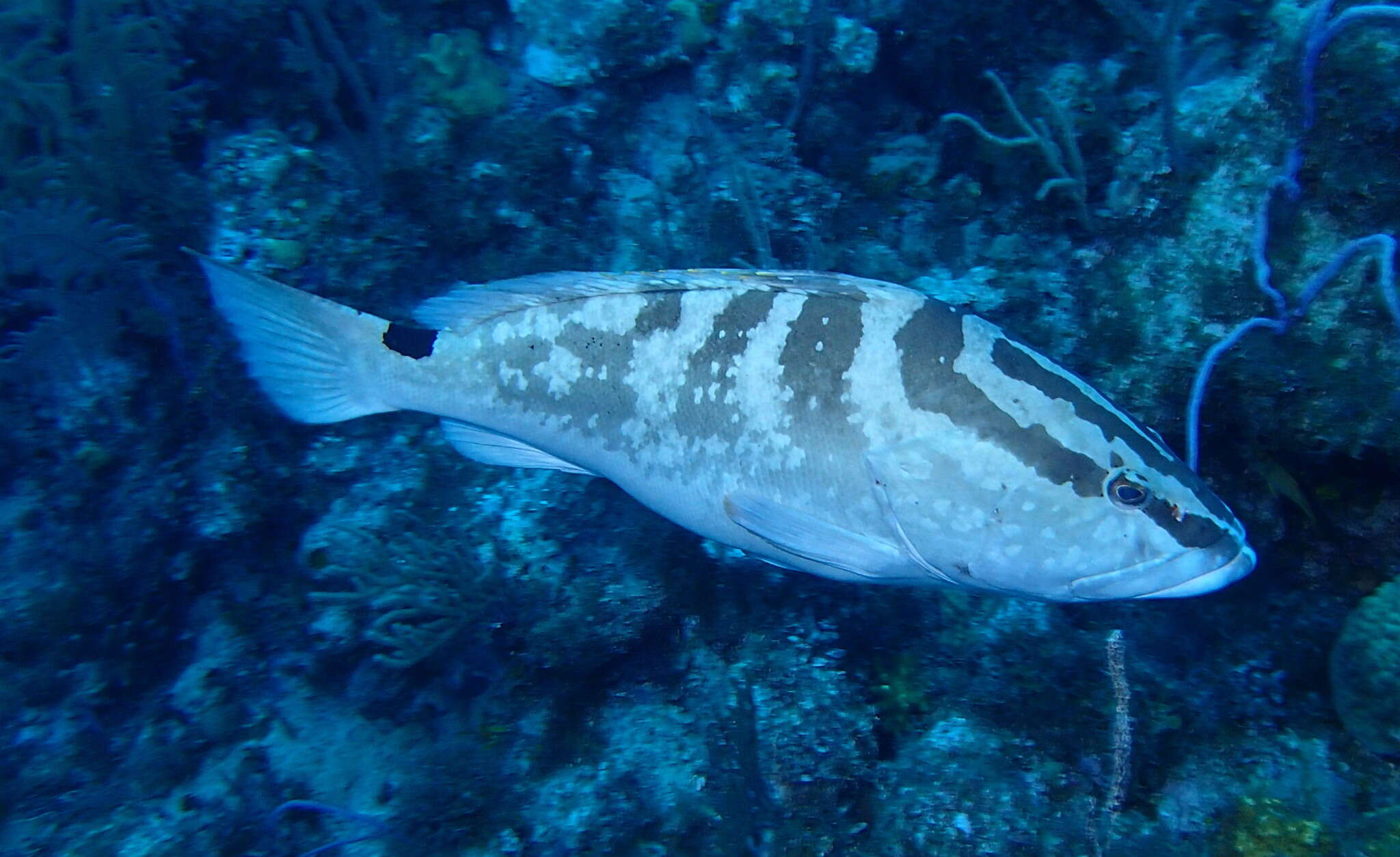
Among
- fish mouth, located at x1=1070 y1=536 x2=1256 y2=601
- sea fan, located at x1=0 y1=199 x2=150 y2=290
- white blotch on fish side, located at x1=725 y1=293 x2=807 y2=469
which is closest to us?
fish mouth, located at x1=1070 y1=536 x2=1256 y2=601

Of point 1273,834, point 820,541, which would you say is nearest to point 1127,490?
point 820,541

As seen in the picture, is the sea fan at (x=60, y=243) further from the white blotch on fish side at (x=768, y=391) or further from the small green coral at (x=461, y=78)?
the white blotch on fish side at (x=768, y=391)

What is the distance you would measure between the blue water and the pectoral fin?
1.91 feet

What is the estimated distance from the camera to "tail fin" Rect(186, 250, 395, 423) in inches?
114

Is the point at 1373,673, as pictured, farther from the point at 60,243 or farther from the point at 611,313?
the point at 60,243

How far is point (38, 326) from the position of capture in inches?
142

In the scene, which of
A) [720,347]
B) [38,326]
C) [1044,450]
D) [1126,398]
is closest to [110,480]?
[38,326]

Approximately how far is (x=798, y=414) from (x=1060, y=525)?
91 cm

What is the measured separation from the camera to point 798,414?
7.82 feet

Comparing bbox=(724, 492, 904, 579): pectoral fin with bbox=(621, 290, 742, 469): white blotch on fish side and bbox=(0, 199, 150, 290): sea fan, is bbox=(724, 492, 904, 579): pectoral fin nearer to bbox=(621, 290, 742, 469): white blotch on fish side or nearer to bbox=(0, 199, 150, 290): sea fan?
bbox=(621, 290, 742, 469): white blotch on fish side

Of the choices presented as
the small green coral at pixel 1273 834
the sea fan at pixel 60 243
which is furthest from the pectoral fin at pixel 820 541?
the sea fan at pixel 60 243

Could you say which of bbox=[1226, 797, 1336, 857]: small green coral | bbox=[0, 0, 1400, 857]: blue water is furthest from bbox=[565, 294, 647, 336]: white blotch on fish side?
bbox=[1226, 797, 1336, 857]: small green coral

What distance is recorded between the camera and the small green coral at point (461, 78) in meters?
4.56

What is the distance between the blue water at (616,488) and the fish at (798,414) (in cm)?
27
